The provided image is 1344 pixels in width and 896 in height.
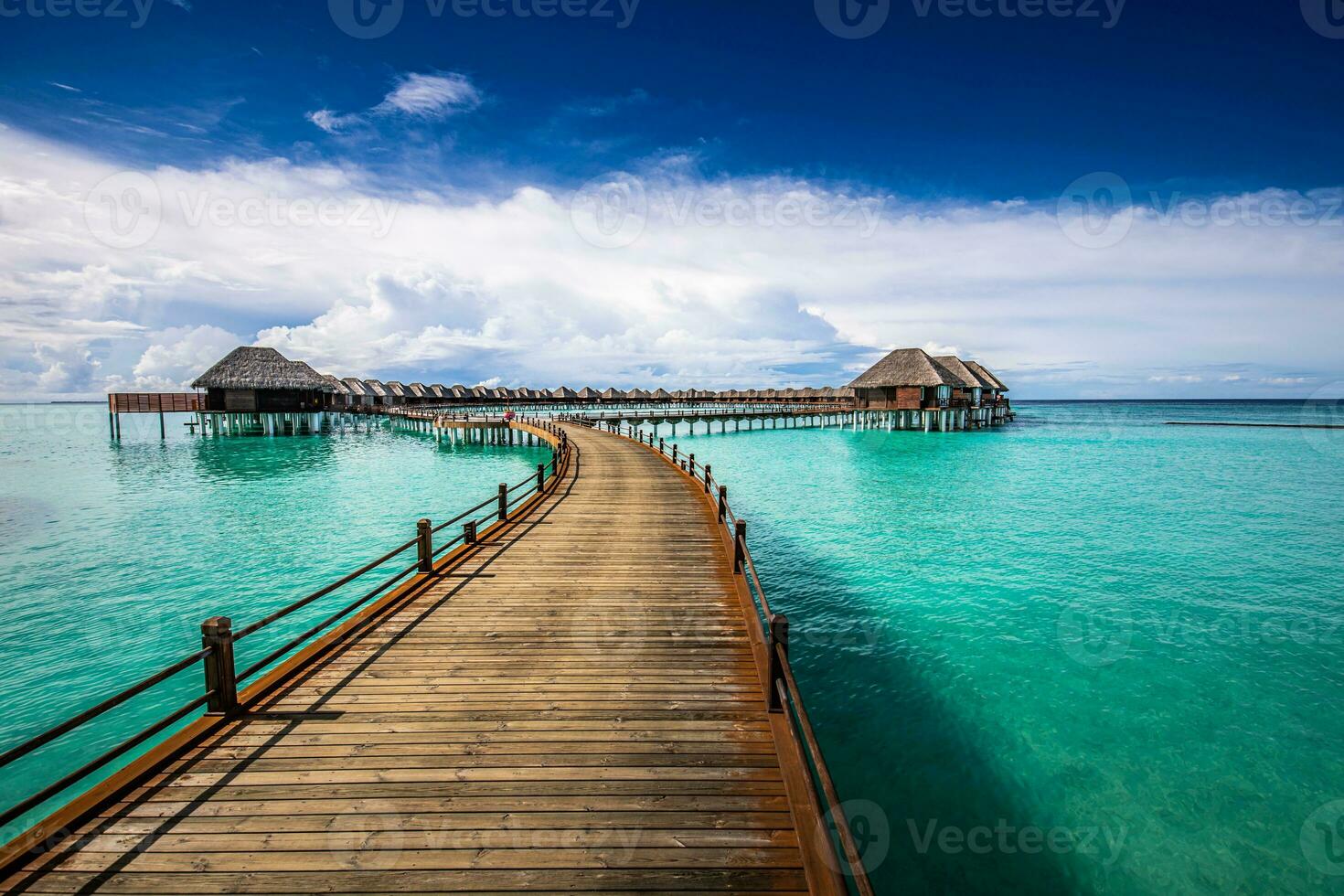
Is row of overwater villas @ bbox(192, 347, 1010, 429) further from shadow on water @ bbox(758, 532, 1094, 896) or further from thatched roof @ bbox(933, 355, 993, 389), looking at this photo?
shadow on water @ bbox(758, 532, 1094, 896)

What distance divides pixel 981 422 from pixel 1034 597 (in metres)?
67.3

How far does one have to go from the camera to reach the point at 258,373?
52.6m

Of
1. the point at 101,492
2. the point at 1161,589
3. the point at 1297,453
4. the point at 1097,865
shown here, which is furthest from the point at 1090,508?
the point at 101,492

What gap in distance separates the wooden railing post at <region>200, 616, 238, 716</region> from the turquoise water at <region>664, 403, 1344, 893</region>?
6.54 meters

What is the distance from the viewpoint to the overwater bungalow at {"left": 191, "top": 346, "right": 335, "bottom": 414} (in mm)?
51188

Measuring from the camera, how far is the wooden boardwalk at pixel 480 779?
12.2 feet

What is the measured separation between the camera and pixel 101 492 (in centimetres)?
2603

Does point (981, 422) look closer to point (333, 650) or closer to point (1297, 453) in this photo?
point (1297, 453)

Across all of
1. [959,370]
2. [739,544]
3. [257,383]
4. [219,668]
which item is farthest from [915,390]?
[257,383]

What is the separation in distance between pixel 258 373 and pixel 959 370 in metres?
72.0

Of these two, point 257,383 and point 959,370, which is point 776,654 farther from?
point 959,370

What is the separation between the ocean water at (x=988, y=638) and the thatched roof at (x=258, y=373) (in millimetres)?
25547

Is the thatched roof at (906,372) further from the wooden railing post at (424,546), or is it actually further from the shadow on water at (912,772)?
the wooden railing post at (424,546)

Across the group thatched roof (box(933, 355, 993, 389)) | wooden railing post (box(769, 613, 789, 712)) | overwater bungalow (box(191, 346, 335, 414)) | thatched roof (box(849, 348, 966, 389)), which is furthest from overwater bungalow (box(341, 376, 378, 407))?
wooden railing post (box(769, 613, 789, 712))
